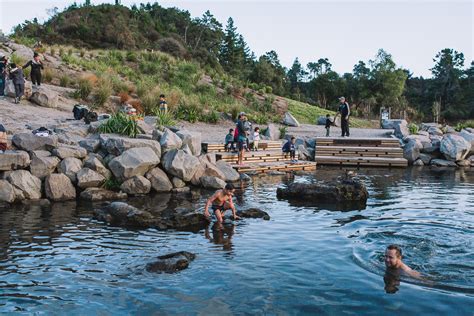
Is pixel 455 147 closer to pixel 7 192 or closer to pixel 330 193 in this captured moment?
pixel 330 193

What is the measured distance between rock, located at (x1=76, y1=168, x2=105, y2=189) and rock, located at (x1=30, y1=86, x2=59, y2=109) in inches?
355

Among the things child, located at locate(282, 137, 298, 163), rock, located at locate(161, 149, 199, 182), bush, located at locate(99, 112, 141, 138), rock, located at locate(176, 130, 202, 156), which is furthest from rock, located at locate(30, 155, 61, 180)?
child, located at locate(282, 137, 298, 163)

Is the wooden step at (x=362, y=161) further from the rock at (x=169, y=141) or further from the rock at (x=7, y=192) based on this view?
the rock at (x=7, y=192)

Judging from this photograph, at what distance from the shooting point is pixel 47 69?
28.0 m

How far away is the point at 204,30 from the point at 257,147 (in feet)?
166

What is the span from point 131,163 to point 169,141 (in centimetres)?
218

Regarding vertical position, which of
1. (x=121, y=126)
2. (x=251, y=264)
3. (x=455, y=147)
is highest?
(x=121, y=126)

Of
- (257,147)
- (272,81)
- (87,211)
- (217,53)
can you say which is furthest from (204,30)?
(87,211)

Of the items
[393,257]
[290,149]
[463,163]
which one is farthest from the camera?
[463,163]

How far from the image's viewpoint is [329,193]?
47.6ft

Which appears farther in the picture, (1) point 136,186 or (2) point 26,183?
(1) point 136,186

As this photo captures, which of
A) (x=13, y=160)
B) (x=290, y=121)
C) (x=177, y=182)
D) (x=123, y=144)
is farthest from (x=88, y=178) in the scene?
(x=290, y=121)

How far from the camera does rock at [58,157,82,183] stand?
48.2 feet

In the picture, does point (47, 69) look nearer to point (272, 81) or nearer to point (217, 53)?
point (272, 81)
